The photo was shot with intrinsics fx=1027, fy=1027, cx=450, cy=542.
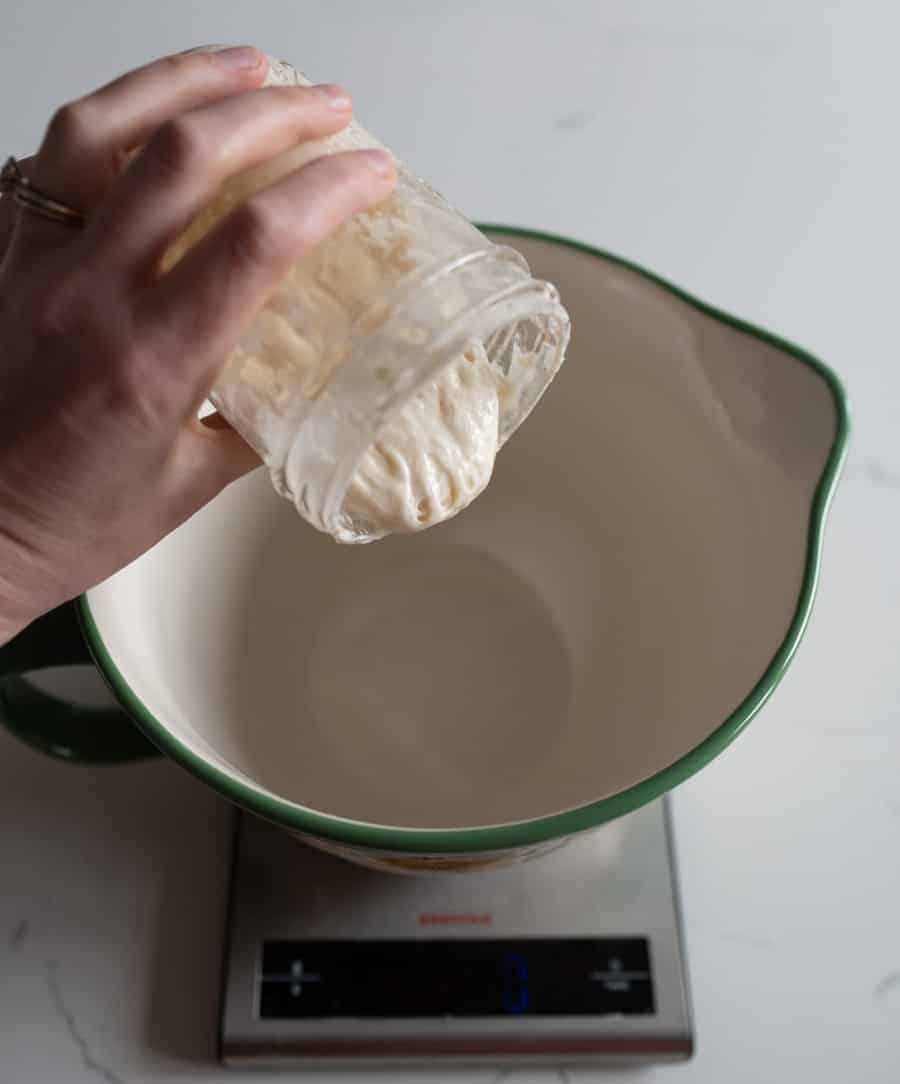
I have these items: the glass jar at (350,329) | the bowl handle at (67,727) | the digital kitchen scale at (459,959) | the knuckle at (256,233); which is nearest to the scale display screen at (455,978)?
the digital kitchen scale at (459,959)

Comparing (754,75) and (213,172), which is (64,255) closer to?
(213,172)

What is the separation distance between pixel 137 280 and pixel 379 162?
0.33 ft

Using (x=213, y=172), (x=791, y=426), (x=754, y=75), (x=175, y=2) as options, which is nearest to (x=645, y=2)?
(x=754, y=75)

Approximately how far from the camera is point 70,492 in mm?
403

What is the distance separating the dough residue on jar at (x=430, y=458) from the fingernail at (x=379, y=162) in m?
0.11

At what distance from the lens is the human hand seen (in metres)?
0.36

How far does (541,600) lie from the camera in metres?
0.78

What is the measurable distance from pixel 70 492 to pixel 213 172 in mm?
134

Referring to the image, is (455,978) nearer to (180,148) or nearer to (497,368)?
(497,368)

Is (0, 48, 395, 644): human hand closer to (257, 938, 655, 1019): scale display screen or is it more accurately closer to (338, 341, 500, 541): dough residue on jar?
(338, 341, 500, 541): dough residue on jar

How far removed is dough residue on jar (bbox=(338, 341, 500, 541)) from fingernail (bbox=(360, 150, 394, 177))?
0.11 m

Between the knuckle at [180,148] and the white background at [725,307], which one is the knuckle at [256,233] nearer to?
the knuckle at [180,148]

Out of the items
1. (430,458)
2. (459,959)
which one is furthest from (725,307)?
(459,959)

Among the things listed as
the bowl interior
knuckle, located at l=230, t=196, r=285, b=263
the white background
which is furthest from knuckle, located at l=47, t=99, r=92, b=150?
the white background
